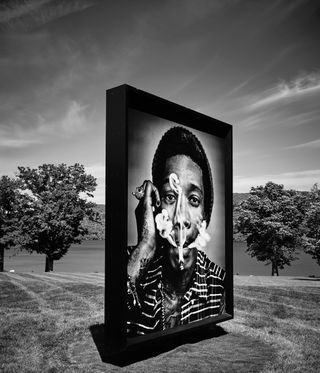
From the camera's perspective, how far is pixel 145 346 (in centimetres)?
738

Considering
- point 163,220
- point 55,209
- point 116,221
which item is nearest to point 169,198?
point 163,220

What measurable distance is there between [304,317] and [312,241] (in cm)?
2169

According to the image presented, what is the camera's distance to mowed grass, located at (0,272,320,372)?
7371 millimetres

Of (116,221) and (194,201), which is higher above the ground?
(194,201)

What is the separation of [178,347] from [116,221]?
Answer: 351 centimetres

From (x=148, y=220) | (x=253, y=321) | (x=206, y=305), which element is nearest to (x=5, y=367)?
(x=148, y=220)

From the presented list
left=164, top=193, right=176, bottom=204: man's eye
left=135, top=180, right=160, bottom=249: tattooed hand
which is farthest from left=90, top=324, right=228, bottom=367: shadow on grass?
left=164, top=193, right=176, bottom=204: man's eye

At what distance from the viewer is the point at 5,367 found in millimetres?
7145

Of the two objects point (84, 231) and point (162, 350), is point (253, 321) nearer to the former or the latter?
point (162, 350)

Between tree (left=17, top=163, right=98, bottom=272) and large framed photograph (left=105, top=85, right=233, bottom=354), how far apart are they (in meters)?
25.6

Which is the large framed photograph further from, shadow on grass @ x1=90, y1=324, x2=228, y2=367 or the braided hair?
shadow on grass @ x1=90, y1=324, x2=228, y2=367

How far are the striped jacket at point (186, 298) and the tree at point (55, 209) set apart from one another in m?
25.7

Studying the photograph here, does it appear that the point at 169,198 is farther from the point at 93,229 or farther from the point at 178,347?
the point at 93,229

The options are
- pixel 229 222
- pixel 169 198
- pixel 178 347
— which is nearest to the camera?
pixel 169 198
